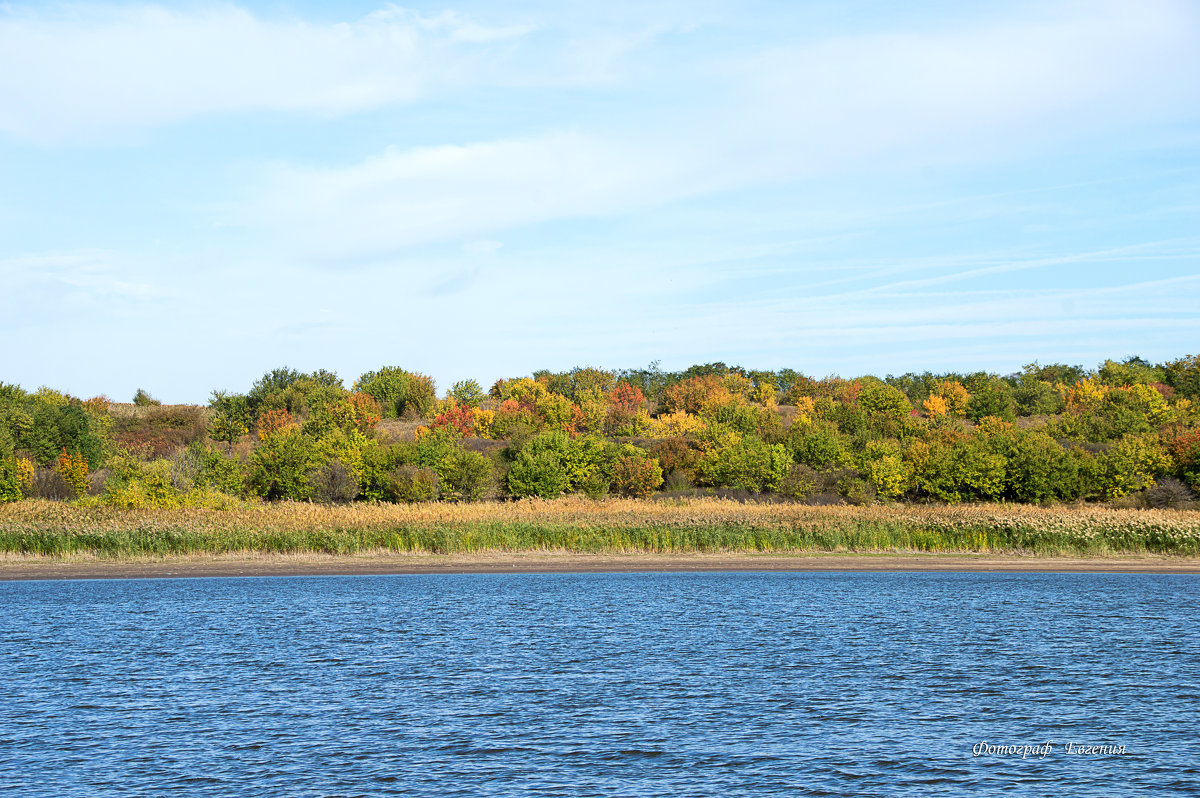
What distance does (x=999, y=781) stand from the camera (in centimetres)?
1622

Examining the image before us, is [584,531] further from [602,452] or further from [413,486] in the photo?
[602,452]

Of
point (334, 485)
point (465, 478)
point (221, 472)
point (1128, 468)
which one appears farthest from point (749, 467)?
point (221, 472)

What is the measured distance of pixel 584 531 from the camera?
52.9 m

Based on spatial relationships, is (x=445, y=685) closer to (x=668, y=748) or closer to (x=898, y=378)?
(x=668, y=748)

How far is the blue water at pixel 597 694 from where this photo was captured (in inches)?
657

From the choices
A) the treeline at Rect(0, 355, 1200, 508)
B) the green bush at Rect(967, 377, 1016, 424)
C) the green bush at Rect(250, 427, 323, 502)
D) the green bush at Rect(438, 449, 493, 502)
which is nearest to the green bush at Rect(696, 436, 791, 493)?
the treeline at Rect(0, 355, 1200, 508)

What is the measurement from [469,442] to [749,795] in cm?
8723

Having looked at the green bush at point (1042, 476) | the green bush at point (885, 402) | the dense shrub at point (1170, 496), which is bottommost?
the dense shrub at point (1170, 496)

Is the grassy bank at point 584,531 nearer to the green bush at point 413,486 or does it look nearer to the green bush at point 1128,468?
the green bush at point 1128,468

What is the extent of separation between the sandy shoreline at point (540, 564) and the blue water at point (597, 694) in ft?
25.2

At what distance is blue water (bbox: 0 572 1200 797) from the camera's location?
16.7 meters

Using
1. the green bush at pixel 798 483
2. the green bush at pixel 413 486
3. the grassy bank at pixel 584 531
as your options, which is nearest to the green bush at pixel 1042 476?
the green bush at pixel 798 483

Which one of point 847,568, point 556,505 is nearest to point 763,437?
point 556,505

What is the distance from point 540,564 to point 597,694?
2679 cm
